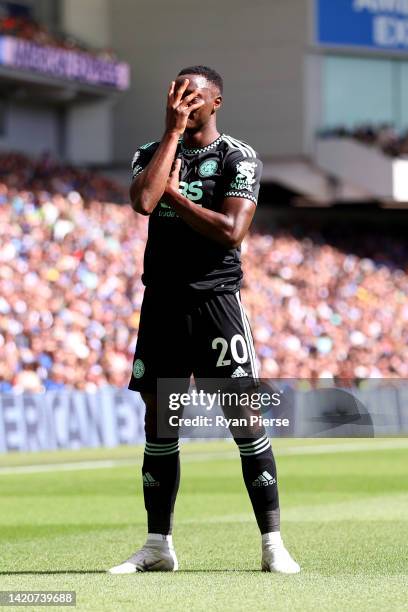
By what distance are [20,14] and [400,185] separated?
10958 mm

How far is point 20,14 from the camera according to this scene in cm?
3550

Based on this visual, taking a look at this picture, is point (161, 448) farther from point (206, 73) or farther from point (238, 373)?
point (206, 73)

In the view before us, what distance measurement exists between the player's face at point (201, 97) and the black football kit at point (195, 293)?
197 millimetres

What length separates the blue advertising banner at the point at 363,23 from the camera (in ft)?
118

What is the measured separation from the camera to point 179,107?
643 cm

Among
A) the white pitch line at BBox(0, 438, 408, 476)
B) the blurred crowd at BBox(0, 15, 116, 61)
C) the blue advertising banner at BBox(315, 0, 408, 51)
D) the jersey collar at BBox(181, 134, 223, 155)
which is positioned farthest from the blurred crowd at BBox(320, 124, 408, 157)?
the jersey collar at BBox(181, 134, 223, 155)

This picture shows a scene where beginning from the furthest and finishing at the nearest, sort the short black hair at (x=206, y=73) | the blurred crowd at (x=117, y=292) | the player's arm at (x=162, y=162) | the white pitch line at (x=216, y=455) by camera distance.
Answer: the blurred crowd at (x=117, y=292) → the white pitch line at (x=216, y=455) → the short black hair at (x=206, y=73) → the player's arm at (x=162, y=162)

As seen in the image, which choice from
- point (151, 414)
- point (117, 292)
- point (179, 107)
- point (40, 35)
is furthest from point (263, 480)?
point (40, 35)

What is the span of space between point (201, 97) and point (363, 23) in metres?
30.6

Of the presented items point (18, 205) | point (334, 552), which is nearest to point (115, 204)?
point (18, 205)

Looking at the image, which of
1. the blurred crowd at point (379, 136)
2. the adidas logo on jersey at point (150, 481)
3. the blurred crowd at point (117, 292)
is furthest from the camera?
the blurred crowd at point (379, 136)

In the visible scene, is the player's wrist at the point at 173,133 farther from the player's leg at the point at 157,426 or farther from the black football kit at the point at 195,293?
the player's leg at the point at 157,426

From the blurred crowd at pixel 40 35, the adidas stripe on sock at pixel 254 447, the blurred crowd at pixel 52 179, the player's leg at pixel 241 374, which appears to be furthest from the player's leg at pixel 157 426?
the blurred crowd at pixel 40 35

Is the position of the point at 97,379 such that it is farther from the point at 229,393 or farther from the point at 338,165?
the point at 229,393
